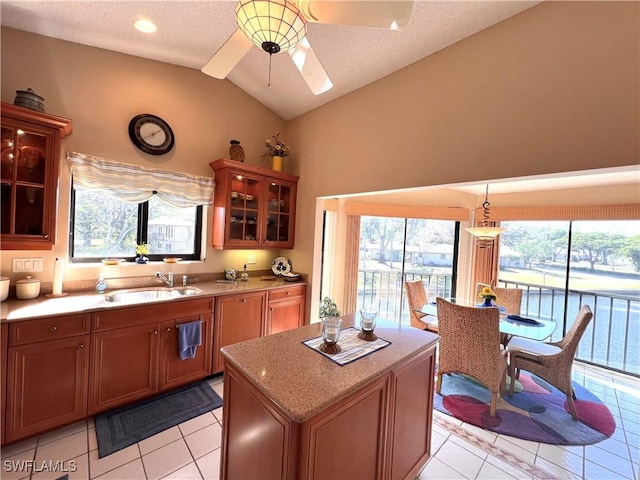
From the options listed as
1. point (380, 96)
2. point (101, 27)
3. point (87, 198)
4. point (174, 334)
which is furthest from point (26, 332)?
point (380, 96)

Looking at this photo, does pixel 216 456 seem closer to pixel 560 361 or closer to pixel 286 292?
pixel 286 292

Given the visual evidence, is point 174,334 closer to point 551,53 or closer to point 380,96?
point 380,96

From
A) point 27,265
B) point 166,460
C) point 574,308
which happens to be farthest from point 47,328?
point 574,308

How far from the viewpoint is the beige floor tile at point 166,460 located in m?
1.75

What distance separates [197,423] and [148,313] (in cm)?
97

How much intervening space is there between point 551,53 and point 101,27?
3.31 metres

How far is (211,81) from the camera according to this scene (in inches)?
123

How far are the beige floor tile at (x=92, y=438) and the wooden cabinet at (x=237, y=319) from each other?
3.13 ft

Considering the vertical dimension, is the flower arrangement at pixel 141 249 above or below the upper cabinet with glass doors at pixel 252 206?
below

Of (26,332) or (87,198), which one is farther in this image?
(87,198)

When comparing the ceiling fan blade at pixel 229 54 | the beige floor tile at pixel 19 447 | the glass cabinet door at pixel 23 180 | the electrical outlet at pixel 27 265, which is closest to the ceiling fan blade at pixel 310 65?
the ceiling fan blade at pixel 229 54

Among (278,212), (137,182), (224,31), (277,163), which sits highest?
(224,31)

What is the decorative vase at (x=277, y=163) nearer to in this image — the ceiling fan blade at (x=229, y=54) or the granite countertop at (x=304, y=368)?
the ceiling fan blade at (x=229, y=54)

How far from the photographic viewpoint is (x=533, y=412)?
254 cm
